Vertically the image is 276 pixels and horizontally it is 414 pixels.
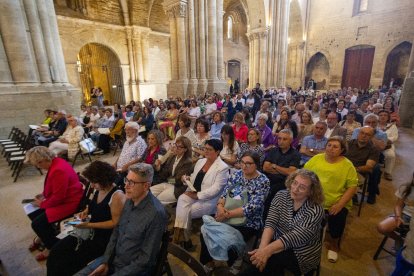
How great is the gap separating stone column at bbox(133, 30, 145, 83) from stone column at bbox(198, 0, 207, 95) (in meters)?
7.09

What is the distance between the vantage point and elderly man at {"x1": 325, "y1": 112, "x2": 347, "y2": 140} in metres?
4.22

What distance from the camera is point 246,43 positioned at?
2470 cm

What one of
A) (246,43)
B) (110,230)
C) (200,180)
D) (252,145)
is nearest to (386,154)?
(252,145)

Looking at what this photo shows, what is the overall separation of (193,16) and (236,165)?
31.5 ft

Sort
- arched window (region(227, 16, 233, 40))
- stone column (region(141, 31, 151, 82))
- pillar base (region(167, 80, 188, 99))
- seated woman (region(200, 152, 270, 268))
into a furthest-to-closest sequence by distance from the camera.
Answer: arched window (region(227, 16, 233, 40)) < stone column (region(141, 31, 151, 82)) < pillar base (region(167, 80, 188, 99)) < seated woman (region(200, 152, 270, 268))

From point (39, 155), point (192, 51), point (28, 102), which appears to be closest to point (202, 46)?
point (192, 51)

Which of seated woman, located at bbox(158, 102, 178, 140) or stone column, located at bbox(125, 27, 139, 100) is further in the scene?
stone column, located at bbox(125, 27, 139, 100)

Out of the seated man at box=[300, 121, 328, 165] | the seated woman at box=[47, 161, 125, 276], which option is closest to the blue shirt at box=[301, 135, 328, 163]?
the seated man at box=[300, 121, 328, 165]

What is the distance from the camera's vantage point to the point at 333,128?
4.43m

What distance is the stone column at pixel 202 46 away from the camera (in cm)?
1056

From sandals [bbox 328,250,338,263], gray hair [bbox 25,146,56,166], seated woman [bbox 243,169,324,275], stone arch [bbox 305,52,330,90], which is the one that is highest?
stone arch [bbox 305,52,330,90]

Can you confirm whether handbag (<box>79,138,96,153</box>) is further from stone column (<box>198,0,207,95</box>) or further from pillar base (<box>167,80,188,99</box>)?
stone column (<box>198,0,207,95</box>)

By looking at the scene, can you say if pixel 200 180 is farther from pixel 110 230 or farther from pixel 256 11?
pixel 256 11

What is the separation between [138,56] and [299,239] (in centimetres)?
1696
